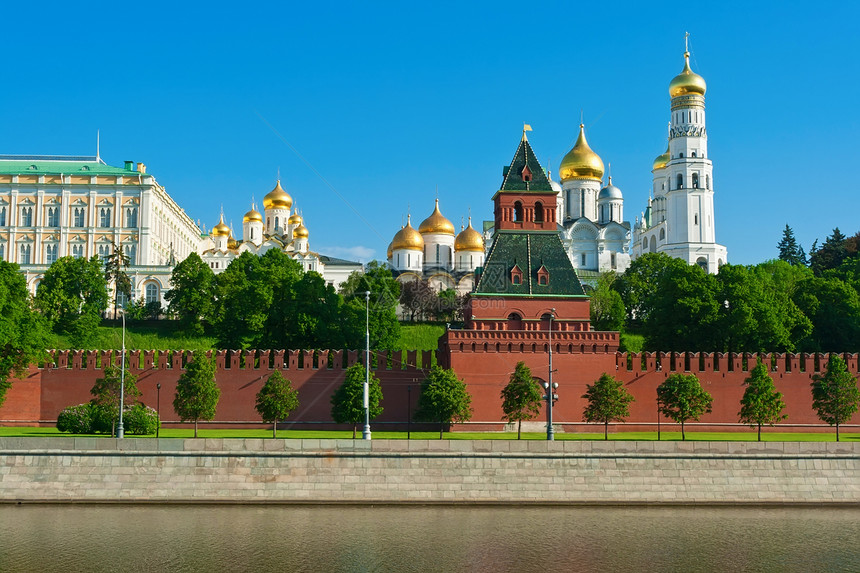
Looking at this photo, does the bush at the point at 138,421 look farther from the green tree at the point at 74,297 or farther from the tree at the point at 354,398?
the green tree at the point at 74,297

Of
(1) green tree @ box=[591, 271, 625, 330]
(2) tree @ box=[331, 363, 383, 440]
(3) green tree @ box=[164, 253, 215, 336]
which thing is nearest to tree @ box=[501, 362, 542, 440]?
(2) tree @ box=[331, 363, 383, 440]

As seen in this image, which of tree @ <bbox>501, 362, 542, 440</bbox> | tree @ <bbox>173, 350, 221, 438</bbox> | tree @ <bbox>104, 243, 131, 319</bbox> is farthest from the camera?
tree @ <bbox>104, 243, 131, 319</bbox>

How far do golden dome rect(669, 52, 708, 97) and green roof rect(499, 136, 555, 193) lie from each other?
50.4m

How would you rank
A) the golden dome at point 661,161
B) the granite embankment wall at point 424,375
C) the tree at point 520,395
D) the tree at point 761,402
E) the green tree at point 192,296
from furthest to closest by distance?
the golden dome at point 661,161
the green tree at point 192,296
the granite embankment wall at point 424,375
the tree at point 761,402
the tree at point 520,395

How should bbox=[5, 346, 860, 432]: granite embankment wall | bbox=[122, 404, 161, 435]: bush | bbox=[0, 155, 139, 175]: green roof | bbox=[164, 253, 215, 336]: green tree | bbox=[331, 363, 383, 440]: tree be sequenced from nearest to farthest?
bbox=[122, 404, 161, 435]: bush → bbox=[331, 363, 383, 440]: tree → bbox=[5, 346, 860, 432]: granite embankment wall → bbox=[164, 253, 215, 336]: green tree → bbox=[0, 155, 139, 175]: green roof

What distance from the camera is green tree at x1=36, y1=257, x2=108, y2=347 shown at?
67500 millimetres

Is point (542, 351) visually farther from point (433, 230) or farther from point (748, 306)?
point (433, 230)

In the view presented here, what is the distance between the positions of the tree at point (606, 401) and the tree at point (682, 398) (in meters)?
1.64

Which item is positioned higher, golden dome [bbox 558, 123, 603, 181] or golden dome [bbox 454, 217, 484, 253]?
golden dome [bbox 558, 123, 603, 181]

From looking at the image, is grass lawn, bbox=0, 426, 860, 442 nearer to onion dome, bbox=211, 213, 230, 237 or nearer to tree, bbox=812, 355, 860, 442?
tree, bbox=812, 355, 860, 442

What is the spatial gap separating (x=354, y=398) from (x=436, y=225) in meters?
61.4

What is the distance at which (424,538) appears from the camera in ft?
99.8

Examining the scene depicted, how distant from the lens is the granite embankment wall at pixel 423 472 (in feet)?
115

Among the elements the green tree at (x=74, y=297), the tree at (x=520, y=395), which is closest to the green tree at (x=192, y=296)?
the green tree at (x=74, y=297)
